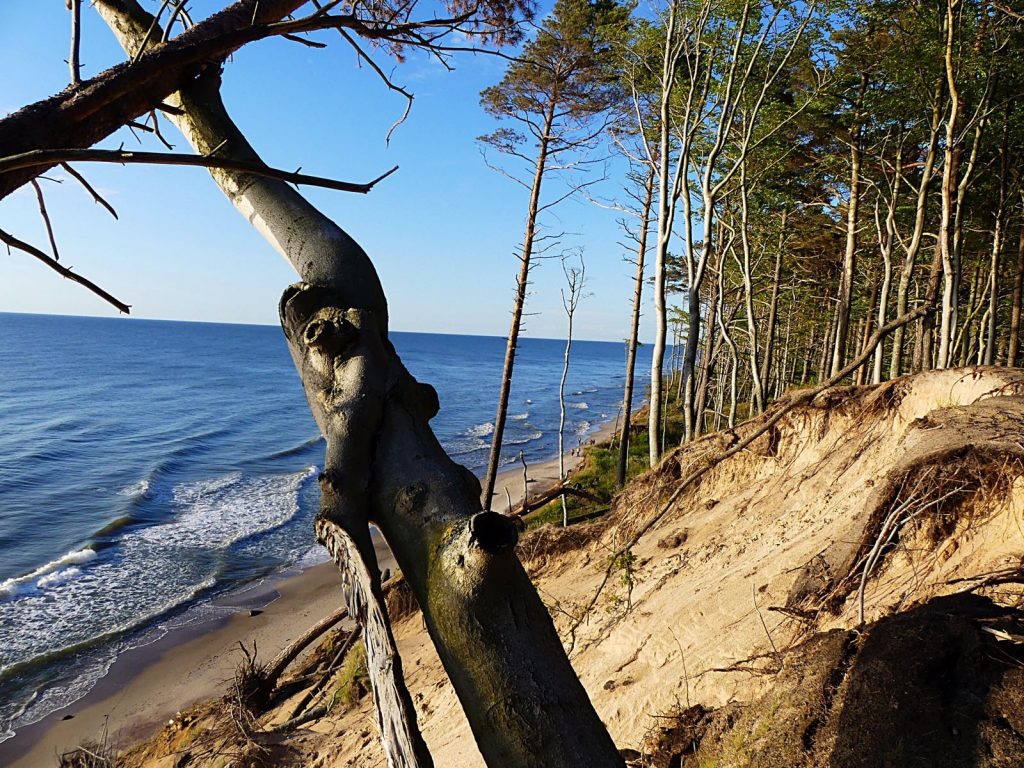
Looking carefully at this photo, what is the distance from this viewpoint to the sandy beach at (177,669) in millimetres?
9773

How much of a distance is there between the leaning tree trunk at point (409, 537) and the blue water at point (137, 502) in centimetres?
1263

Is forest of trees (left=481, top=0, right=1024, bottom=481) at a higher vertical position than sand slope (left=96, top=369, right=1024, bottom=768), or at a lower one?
higher

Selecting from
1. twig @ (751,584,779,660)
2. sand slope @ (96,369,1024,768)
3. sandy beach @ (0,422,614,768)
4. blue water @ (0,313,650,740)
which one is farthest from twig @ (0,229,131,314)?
blue water @ (0,313,650,740)

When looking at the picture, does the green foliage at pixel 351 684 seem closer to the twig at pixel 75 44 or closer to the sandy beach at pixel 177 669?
the sandy beach at pixel 177 669

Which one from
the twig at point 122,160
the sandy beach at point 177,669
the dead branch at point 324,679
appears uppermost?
the twig at point 122,160

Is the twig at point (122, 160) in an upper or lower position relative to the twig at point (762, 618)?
upper

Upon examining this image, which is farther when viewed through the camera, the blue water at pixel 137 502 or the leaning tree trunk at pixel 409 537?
the blue water at pixel 137 502

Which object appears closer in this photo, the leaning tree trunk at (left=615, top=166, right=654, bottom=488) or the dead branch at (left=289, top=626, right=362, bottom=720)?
the dead branch at (left=289, top=626, right=362, bottom=720)

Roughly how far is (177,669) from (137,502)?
39.0ft

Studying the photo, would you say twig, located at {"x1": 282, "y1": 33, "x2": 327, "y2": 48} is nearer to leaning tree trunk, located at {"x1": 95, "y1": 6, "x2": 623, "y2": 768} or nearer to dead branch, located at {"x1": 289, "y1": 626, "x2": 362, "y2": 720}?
leaning tree trunk, located at {"x1": 95, "y1": 6, "x2": 623, "y2": 768}

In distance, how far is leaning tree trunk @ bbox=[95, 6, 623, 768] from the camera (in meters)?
1.11

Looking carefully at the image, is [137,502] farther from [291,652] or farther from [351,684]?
[351,684]

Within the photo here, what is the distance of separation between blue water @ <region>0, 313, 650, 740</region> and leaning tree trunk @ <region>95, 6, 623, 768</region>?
12.6 m

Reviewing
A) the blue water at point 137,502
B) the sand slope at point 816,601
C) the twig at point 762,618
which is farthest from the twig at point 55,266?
the blue water at point 137,502
